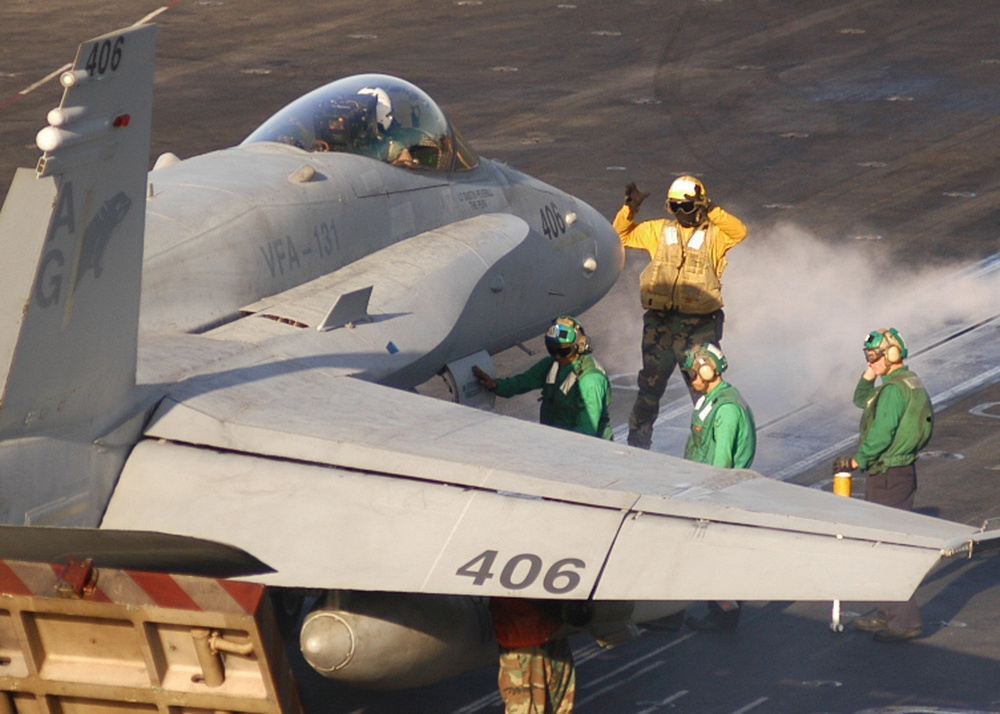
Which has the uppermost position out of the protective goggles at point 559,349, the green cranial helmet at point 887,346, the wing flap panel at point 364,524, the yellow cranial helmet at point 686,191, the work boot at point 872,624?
the yellow cranial helmet at point 686,191

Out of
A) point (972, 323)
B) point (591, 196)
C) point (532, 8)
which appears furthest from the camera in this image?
point (532, 8)

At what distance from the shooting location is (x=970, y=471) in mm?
15602

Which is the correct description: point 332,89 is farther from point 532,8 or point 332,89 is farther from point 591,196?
point 532,8

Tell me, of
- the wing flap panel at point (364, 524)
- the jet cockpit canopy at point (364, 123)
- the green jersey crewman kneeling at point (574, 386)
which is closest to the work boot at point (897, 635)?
the green jersey crewman kneeling at point (574, 386)

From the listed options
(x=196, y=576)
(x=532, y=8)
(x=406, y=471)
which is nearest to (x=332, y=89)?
(x=406, y=471)

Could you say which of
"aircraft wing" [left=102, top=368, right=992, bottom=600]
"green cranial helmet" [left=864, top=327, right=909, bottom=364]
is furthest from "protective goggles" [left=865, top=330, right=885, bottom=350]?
"aircraft wing" [left=102, top=368, right=992, bottom=600]

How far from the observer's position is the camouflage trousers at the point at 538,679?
10.8m

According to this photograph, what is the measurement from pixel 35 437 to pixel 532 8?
2573 centimetres

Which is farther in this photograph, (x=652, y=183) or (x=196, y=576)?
(x=652, y=183)

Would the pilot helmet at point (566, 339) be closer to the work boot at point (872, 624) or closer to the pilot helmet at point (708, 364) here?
the pilot helmet at point (708, 364)

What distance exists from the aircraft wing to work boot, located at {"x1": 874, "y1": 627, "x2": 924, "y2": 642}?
137 inches

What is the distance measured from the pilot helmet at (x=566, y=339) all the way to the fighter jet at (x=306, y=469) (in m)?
0.88

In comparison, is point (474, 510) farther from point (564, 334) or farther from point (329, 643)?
point (564, 334)

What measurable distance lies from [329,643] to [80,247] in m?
2.63
